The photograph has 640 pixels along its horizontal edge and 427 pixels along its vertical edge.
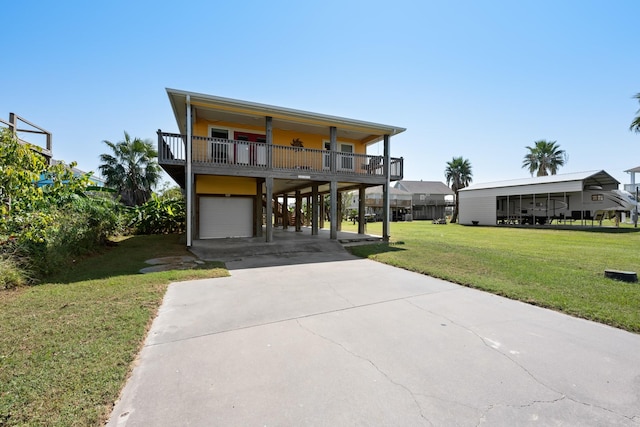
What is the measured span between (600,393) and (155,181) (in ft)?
87.3

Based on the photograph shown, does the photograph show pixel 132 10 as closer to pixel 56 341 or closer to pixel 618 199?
pixel 56 341

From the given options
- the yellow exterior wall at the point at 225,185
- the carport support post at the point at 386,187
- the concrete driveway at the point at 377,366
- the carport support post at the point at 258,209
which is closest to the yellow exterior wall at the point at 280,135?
the yellow exterior wall at the point at 225,185

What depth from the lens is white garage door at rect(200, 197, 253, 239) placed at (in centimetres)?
1345

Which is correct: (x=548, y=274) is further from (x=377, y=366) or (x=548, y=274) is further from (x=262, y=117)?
(x=262, y=117)

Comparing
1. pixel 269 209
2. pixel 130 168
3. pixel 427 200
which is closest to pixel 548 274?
pixel 269 209

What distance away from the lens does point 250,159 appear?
12.6 meters

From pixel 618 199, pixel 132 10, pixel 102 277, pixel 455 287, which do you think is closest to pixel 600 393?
pixel 455 287

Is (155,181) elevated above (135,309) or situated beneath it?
elevated above

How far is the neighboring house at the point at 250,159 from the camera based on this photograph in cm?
1081

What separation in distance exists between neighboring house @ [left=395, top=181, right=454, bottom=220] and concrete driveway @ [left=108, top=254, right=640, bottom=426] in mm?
47668

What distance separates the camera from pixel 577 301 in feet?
16.4

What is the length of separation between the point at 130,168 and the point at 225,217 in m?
13.6

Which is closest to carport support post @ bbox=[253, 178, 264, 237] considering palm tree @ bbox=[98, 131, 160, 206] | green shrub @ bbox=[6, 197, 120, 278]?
green shrub @ bbox=[6, 197, 120, 278]

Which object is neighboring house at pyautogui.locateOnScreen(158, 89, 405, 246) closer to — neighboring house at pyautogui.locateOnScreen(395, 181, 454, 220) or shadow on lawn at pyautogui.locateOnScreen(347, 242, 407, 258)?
shadow on lawn at pyautogui.locateOnScreen(347, 242, 407, 258)
